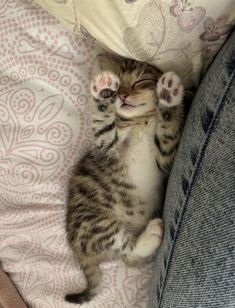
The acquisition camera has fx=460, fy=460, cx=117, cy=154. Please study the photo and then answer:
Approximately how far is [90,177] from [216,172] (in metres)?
0.48

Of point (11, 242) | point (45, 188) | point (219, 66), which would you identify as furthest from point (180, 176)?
point (11, 242)

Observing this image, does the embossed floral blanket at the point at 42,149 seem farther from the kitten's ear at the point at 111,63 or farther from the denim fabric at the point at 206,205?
the denim fabric at the point at 206,205

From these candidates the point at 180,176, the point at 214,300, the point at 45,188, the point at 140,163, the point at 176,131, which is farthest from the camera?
the point at 45,188

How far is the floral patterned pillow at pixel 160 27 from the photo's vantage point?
85cm

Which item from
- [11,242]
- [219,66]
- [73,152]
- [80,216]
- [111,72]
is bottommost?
[11,242]

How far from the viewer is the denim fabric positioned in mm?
714

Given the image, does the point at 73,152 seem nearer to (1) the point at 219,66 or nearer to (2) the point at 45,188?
(2) the point at 45,188

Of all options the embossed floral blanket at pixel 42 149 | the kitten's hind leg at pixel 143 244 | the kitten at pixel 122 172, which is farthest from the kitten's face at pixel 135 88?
the kitten's hind leg at pixel 143 244

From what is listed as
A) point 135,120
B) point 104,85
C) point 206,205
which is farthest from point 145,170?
point 206,205

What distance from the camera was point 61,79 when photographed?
1137 mm

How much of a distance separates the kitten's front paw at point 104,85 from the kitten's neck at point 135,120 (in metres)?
0.08

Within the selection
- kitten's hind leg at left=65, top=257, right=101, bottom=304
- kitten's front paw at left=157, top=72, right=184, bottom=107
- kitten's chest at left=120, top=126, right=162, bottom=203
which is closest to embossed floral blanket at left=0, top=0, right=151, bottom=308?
kitten's hind leg at left=65, top=257, right=101, bottom=304

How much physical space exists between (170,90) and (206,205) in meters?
0.28

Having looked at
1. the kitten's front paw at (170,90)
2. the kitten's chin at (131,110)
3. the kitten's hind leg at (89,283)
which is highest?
the kitten's front paw at (170,90)
